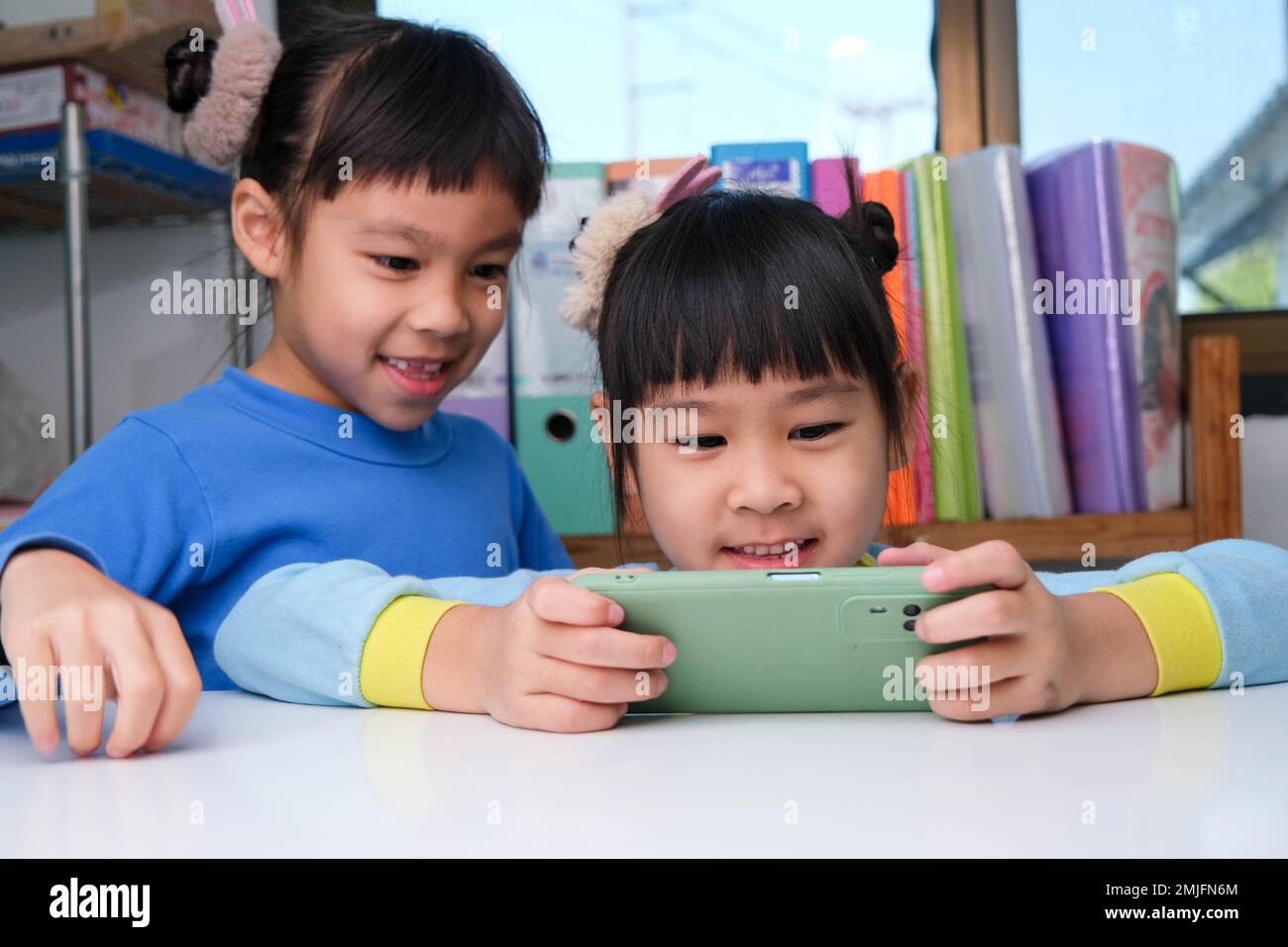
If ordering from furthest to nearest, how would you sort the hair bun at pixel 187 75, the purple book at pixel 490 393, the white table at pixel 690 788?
the purple book at pixel 490 393 → the hair bun at pixel 187 75 → the white table at pixel 690 788

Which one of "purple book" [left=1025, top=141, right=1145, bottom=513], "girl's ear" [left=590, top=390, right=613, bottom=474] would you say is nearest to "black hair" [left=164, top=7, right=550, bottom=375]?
"girl's ear" [left=590, top=390, right=613, bottom=474]

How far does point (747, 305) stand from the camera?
0.99 m

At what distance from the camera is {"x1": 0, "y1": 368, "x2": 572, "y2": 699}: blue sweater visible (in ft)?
3.31

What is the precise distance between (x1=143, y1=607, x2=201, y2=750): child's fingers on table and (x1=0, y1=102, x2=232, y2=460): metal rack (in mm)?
1188

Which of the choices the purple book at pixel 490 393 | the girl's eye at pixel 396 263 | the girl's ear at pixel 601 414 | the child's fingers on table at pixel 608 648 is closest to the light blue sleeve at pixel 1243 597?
the child's fingers on table at pixel 608 648

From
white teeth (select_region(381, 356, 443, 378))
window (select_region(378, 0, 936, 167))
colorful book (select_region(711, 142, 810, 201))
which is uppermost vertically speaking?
window (select_region(378, 0, 936, 167))

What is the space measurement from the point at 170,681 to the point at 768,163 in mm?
1277

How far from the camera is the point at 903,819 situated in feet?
1.37

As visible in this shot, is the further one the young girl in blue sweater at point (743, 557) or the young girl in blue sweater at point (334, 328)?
the young girl in blue sweater at point (334, 328)

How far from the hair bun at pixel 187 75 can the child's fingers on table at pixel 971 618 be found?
105cm

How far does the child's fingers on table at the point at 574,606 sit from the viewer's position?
62 centimetres

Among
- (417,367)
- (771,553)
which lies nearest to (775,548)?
(771,553)

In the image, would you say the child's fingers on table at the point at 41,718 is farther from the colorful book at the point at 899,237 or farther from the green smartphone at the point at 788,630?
the colorful book at the point at 899,237

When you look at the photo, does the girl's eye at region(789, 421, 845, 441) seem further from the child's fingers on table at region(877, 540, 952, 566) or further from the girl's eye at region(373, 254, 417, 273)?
the girl's eye at region(373, 254, 417, 273)
